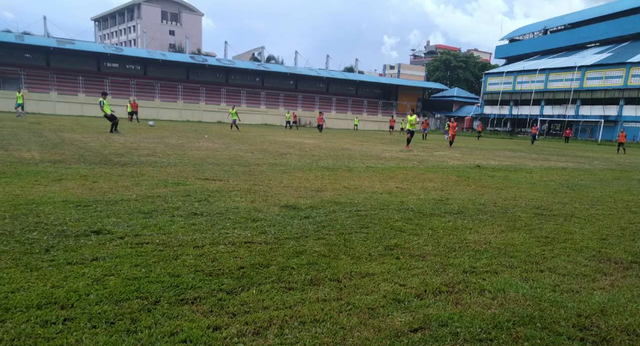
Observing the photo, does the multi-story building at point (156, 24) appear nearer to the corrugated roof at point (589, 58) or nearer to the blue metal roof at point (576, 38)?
the blue metal roof at point (576, 38)

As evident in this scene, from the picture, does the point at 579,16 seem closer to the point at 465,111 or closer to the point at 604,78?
the point at 604,78

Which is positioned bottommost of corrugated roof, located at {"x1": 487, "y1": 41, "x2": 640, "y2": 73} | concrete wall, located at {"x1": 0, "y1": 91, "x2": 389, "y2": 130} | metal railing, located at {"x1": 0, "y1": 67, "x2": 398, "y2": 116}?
concrete wall, located at {"x1": 0, "y1": 91, "x2": 389, "y2": 130}

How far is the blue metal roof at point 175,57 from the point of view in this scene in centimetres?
3297

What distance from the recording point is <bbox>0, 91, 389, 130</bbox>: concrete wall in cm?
3259

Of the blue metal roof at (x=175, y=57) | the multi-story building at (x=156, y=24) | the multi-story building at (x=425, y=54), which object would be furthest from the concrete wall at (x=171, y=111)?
the multi-story building at (x=425, y=54)

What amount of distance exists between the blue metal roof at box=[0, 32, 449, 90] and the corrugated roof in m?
10.9

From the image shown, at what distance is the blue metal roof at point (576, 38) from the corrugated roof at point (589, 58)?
3.17 ft

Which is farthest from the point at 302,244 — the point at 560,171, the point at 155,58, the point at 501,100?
the point at 501,100

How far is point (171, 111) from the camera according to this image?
122ft

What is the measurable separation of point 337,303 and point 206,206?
2933 mm

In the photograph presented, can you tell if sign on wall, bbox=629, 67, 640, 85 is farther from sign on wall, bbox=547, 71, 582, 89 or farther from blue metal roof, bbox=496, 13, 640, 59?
blue metal roof, bbox=496, 13, 640, 59

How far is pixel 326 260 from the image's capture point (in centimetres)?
363

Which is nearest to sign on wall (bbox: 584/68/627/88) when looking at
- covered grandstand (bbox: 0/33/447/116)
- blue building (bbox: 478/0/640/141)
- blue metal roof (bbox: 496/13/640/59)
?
blue building (bbox: 478/0/640/141)

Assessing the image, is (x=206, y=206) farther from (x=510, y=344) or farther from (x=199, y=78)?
(x=199, y=78)
